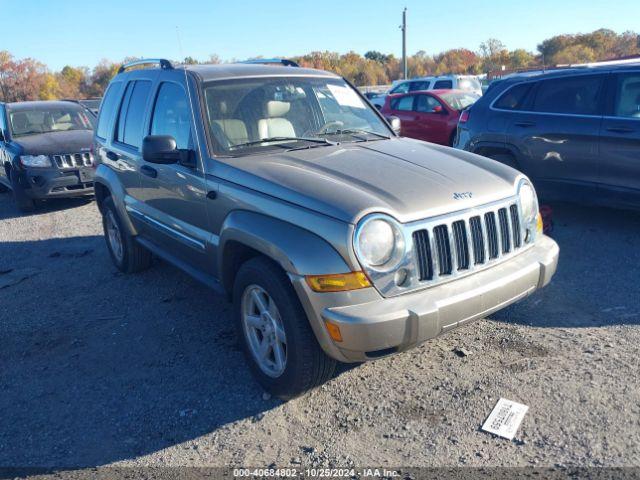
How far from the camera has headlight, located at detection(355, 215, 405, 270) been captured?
2.85 metres

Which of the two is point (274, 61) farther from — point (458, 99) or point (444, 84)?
point (444, 84)

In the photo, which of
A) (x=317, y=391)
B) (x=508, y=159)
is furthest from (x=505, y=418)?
(x=508, y=159)

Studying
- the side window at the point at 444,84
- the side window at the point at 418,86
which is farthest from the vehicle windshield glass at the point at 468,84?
the side window at the point at 418,86

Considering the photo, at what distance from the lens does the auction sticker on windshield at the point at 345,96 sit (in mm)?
4691

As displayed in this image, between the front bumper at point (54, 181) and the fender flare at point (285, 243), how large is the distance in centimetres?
656

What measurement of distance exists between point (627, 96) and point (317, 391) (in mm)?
4780

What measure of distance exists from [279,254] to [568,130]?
15.1ft

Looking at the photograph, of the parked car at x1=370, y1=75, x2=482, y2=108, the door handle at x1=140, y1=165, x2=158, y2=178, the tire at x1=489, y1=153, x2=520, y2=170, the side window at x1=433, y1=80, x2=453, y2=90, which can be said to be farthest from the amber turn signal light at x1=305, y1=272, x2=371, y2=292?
the side window at x1=433, y1=80, x2=453, y2=90

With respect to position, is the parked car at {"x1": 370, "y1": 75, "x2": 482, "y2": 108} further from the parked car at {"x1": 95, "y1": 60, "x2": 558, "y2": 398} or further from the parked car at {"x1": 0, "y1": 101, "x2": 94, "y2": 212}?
the parked car at {"x1": 95, "y1": 60, "x2": 558, "y2": 398}

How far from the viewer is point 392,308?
284 centimetres

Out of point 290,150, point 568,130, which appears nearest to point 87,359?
point 290,150

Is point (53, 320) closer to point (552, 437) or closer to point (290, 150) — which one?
point (290, 150)

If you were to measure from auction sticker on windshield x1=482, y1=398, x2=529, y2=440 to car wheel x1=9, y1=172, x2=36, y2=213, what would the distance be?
8.47m

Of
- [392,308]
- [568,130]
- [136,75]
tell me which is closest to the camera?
[392,308]
